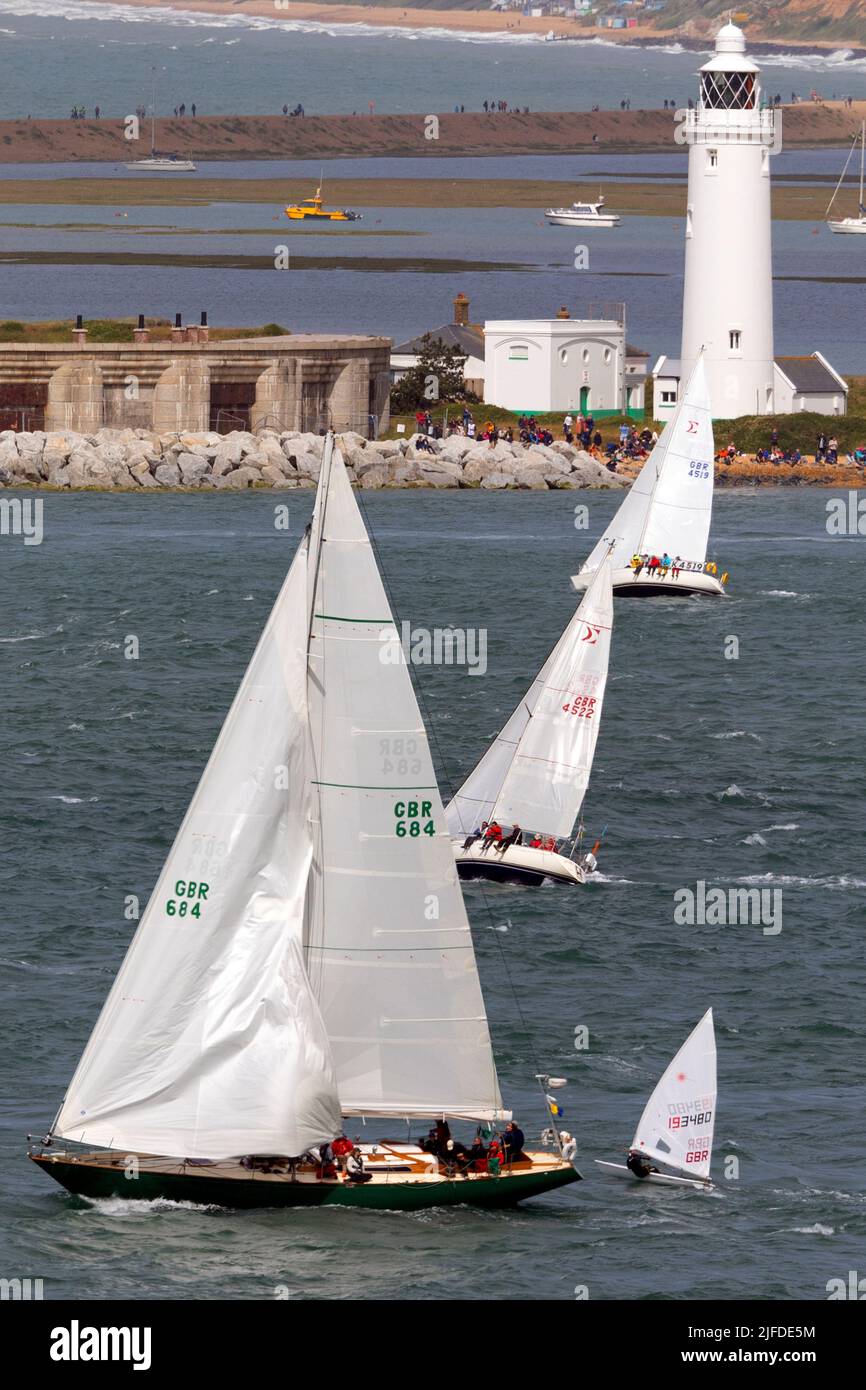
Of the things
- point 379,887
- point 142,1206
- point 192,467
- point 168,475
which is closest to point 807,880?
point 379,887

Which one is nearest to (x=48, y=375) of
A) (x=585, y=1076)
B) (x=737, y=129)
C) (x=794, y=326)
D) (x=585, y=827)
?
(x=737, y=129)

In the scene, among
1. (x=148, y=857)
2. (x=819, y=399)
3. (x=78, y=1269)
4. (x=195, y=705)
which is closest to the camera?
(x=78, y=1269)

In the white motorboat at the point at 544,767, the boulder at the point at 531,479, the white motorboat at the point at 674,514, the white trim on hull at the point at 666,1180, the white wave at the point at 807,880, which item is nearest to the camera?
the white trim on hull at the point at 666,1180

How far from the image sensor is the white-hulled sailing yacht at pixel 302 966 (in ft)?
90.1

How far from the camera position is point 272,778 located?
27.5m

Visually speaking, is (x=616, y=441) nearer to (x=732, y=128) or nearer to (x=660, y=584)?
(x=732, y=128)

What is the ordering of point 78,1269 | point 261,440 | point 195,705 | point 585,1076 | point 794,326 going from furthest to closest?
point 794,326 → point 261,440 → point 195,705 → point 585,1076 → point 78,1269

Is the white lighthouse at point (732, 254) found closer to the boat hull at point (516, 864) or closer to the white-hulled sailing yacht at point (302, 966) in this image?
the boat hull at point (516, 864)

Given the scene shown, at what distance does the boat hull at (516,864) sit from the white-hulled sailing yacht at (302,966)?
1686cm

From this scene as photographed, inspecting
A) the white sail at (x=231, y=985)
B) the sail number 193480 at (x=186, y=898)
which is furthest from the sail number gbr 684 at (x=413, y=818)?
the sail number 193480 at (x=186, y=898)

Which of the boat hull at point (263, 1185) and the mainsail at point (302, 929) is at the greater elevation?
the mainsail at point (302, 929)

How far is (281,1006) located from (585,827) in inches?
861

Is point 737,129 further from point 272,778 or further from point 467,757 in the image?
point 272,778

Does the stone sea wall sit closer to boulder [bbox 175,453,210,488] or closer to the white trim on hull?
boulder [bbox 175,453,210,488]
